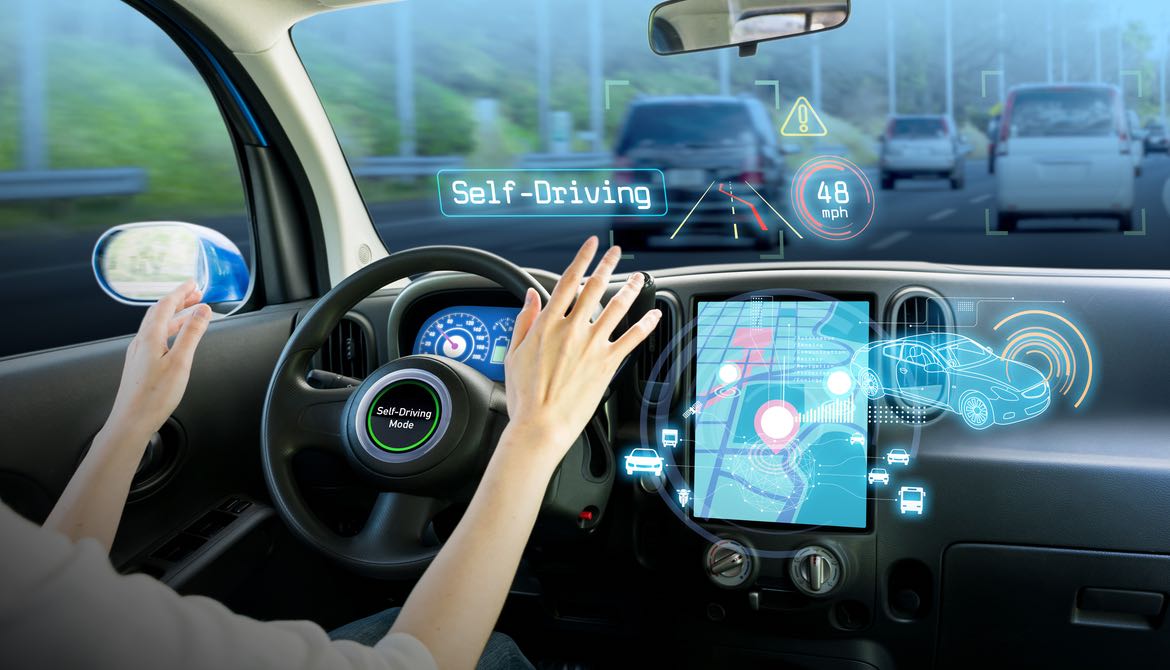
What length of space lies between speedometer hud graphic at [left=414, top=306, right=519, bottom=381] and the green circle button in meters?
0.45

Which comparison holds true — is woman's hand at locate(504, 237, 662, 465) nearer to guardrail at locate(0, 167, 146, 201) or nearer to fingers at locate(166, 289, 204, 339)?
fingers at locate(166, 289, 204, 339)

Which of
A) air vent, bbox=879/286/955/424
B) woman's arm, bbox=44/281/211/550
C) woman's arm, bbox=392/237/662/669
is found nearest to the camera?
woman's arm, bbox=392/237/662/669

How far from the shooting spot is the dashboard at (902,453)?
2408mm

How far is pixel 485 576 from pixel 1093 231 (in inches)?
190

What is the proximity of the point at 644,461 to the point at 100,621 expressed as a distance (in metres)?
1.88

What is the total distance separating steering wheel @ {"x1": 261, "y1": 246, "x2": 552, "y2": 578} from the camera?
6.81 feet

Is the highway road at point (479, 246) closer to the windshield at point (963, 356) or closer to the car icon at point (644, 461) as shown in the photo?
the windshield at point (963, 356)

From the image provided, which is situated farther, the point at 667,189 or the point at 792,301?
the point at 667,189

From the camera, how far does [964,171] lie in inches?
265

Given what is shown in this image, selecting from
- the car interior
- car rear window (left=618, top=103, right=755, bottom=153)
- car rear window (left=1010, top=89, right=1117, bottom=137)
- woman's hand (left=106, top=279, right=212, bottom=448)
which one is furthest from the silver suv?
woman's hand (left=106, top=279, right=212, bottom=448)

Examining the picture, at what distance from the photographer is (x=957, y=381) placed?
2.50 m

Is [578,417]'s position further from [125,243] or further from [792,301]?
[125,243]

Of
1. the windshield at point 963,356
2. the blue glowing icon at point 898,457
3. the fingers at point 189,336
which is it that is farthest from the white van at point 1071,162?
the fingers at point 189,336

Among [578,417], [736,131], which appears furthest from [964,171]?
[578,417]
